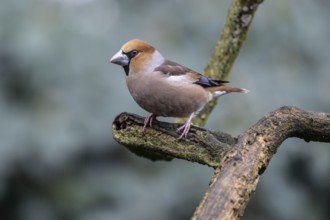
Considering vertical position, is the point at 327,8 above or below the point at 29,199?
above

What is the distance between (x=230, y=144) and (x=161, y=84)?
3.32 feet

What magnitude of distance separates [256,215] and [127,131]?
2.50m

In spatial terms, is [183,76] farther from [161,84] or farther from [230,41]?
[230,41]

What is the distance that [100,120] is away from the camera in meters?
5.31

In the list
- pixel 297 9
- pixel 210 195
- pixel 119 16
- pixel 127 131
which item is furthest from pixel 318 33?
pixel 210 195

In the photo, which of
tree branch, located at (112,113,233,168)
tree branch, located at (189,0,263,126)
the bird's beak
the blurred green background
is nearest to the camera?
tree branch, located at (112,113,233,168)

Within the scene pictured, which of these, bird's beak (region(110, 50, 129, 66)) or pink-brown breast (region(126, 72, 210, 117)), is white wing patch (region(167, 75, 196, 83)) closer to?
pink-brown breast (region(126, 72, 210, 117))

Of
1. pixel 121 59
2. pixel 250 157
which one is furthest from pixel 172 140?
pixel 121 59

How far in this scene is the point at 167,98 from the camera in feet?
13.1

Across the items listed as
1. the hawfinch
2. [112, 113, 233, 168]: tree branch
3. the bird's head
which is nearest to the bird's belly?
the hawfinch

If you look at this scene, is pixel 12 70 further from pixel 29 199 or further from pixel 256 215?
pixel 256 215

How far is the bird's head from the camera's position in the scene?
409 centimetres

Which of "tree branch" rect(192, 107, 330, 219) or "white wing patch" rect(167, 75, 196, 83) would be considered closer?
"tree branch" rect(192, 107, 330, 219)

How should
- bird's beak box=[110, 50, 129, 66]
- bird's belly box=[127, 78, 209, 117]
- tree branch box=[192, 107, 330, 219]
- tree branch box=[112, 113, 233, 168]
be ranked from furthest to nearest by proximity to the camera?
bird's beak box=[110, 50, 129, 66] → bird's belly box=[127, 78, 209, 117] → tree branch box=[112, 113, 233, 168] → tree branch box=[192, 107, 330, 219]
